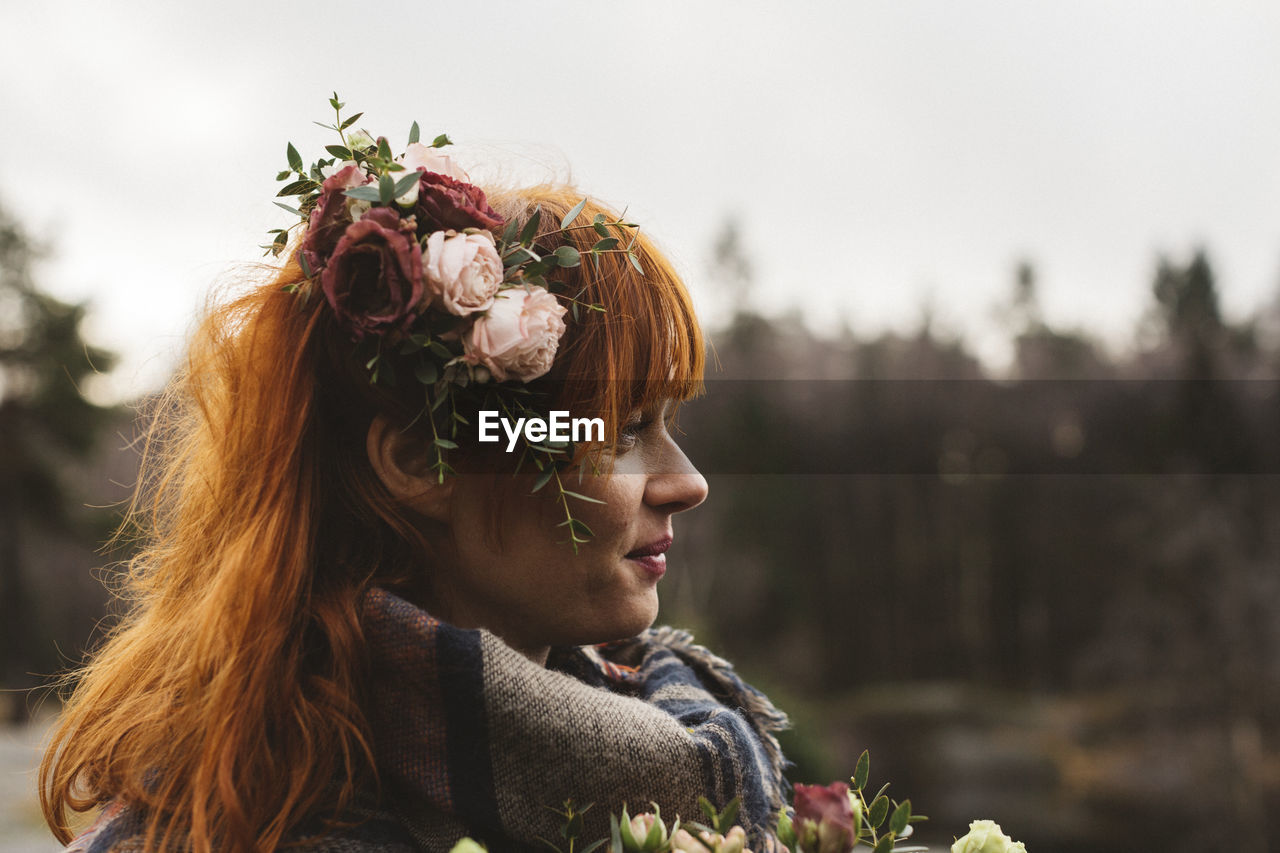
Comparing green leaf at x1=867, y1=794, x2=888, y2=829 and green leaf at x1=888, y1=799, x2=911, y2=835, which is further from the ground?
green leaf at x1=888, y1=799, x2=911, y2=835

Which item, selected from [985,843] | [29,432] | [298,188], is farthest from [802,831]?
[29,432]

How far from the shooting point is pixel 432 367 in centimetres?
133

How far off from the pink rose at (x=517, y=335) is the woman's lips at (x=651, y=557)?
13.9 inches

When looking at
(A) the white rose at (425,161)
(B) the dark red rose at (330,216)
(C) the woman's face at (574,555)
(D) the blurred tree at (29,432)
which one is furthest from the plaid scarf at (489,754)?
(D) the blurred tree at (29,432)

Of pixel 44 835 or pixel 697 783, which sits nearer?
pixel 697 783

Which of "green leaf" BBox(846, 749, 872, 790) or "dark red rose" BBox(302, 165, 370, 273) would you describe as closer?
"green leaf" BBox(846, 749, 872, 790)

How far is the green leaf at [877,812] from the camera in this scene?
110cm

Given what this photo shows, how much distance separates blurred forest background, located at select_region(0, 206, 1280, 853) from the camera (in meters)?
15.4

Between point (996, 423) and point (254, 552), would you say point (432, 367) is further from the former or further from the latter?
point (996, 423)

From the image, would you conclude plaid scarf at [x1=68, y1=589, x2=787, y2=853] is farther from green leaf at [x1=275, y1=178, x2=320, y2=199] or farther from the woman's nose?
green leaf at [x1=275, y1=178, x2=320, y2=199]

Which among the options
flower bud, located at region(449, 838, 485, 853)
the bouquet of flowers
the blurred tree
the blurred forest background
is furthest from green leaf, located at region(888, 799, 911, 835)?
the blurred tree

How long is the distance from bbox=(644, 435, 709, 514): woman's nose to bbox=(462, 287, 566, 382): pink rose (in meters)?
0.29

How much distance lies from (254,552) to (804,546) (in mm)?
19044

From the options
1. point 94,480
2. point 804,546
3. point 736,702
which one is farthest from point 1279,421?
point 94,480
